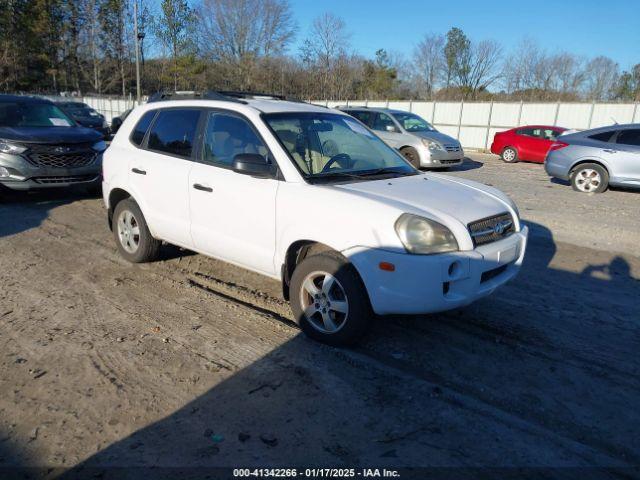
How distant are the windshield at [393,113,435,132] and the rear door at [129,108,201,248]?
10650 millimetres

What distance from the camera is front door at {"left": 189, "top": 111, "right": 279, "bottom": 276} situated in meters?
4.10

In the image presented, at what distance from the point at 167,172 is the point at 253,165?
1331 mm

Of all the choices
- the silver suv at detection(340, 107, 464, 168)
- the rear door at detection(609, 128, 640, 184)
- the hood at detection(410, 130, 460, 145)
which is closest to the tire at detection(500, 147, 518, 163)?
the silver suv at detection(340, 107, 464, 168)

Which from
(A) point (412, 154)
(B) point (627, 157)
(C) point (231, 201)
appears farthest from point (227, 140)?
(A) point (412, 154)

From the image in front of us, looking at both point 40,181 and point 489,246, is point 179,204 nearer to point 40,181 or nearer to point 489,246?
point 489,246

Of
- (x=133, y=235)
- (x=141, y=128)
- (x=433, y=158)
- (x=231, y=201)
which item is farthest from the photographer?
(x=433, y=158)

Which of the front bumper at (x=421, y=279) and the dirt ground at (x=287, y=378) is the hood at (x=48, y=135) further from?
the front bumper at (x=421, y=279)

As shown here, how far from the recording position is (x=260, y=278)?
17.5 feet

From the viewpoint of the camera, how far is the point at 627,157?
1087cm

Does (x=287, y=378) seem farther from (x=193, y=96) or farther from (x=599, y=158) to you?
(x=599, y=158)

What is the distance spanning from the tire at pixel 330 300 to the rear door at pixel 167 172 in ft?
5.07

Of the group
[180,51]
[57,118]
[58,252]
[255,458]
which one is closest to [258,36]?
[180,51]

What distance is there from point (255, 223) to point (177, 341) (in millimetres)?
1131

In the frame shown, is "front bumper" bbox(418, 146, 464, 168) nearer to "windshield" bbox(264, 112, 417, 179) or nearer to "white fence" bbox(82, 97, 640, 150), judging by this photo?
"windshield" bbox(264, 112, 417, 179)
